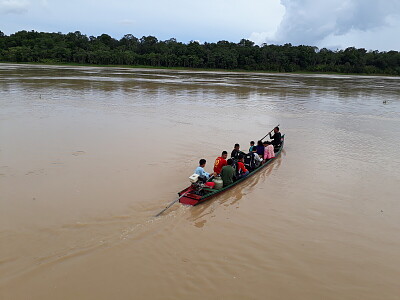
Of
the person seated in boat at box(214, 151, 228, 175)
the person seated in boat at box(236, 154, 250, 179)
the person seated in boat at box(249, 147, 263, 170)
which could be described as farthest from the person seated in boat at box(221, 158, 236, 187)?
the person seated in boat at box(249, 147, 263, 170)

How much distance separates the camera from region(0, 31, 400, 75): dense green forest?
78.4 m

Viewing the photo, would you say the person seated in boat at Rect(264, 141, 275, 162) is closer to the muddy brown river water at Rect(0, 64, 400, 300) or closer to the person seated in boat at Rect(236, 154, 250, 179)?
the muddy brown river water at Rect(0, 64, 400, 300)

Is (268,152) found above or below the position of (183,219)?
above

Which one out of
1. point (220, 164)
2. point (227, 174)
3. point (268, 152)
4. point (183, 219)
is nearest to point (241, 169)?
point (220, 164)

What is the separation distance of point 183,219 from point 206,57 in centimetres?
8080

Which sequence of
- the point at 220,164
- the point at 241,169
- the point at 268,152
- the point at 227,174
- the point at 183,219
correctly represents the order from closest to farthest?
the point at 183,219, the point at 227,174, the point at 220,164, the point at 241,169, the point at 268,152

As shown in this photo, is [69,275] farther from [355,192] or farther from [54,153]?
[355,192]

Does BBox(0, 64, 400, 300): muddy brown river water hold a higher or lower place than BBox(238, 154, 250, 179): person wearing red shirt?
lower

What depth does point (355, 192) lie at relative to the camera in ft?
30.7

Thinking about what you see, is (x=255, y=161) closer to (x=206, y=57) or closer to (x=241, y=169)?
(x=241, y=169)

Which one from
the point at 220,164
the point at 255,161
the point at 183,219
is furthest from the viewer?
the point at 255,161

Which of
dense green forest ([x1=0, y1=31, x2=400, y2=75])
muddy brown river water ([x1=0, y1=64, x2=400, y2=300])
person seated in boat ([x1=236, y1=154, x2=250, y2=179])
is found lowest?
muddy brown river water ([x1=0, y1=64, x2=400, y2=300])

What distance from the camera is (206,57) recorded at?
83750 millimetres

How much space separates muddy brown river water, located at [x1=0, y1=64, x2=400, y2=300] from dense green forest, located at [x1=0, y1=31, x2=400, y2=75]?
6871 cm
